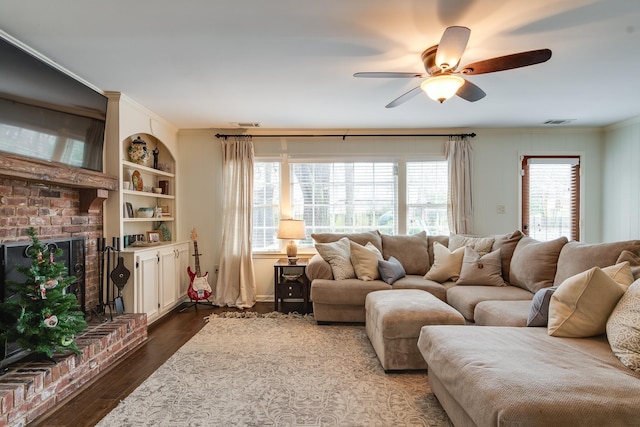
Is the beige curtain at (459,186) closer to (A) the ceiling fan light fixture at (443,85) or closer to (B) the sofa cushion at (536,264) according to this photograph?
(B) the sofa cushion at (536,264)

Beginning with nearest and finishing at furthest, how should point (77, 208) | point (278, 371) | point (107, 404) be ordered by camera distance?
1. point (107, 404)
2. point (278, 371)
3. point (77, 208)

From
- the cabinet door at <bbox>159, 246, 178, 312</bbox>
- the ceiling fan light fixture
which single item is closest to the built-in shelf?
the cabinet door at <bbox>159, 246, 178, 312</bbox>

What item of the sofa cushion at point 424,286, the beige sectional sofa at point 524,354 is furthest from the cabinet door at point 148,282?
the sofa cushion at point 424,286

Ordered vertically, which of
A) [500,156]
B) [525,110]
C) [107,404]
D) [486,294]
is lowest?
[107,404]

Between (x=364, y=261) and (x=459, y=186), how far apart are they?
194 cm

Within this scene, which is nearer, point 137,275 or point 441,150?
point 137,275

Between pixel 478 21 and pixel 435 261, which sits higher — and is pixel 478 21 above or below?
above

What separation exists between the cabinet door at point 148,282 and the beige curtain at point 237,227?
0.90 meters

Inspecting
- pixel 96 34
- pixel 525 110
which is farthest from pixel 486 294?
Result: pixel 96 34

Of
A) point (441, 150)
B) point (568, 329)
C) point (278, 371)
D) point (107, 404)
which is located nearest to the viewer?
point (568, 329)

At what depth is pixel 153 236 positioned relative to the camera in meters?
4.25

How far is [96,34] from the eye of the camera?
2.23 m

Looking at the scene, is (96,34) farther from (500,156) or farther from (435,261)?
(500,156)

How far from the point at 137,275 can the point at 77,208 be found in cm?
87
